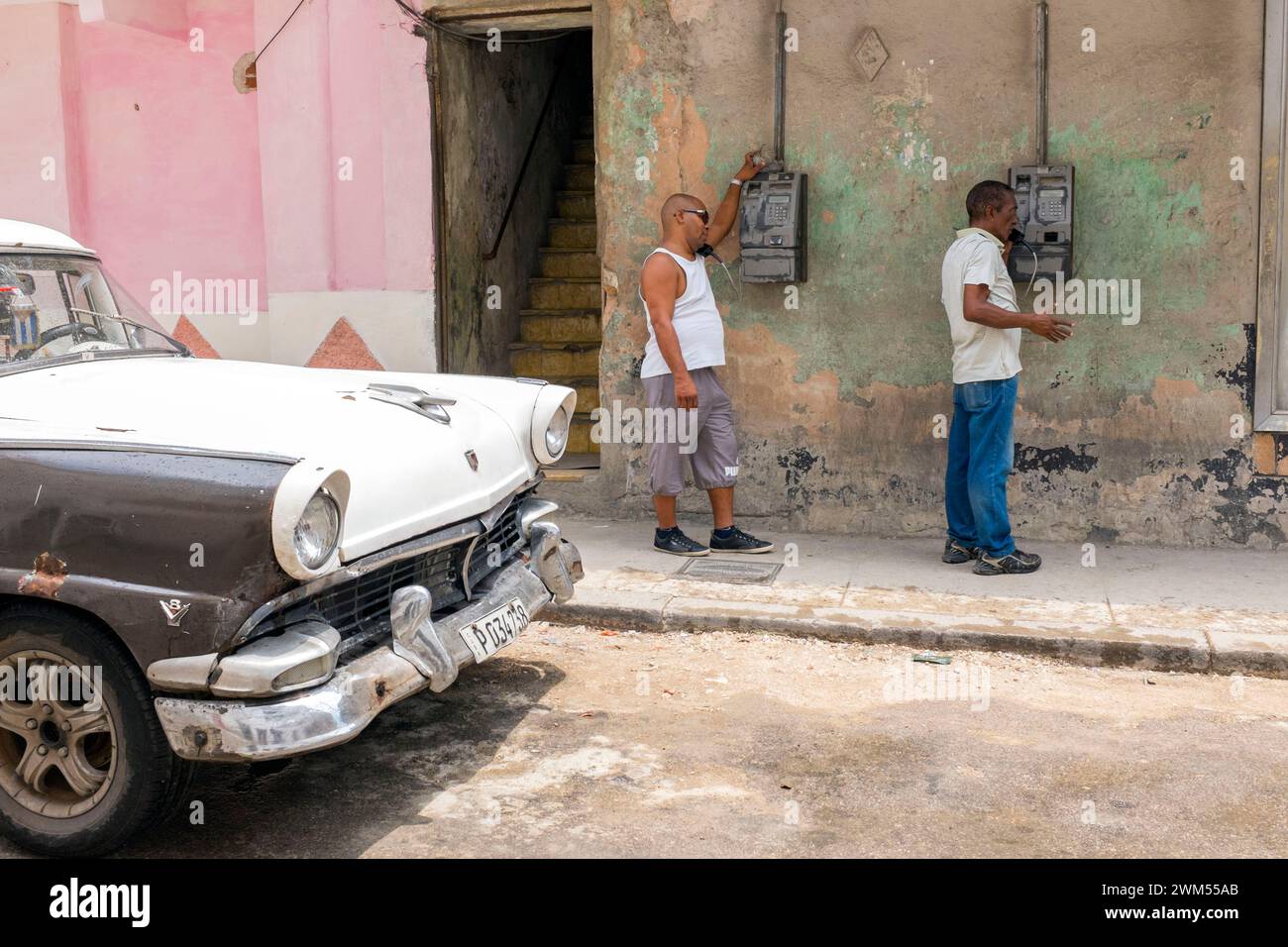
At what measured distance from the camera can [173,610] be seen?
3266 millimetres

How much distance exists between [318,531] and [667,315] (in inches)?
138

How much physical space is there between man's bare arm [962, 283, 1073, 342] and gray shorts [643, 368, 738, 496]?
1339 mm

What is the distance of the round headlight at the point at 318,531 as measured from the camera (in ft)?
10.9

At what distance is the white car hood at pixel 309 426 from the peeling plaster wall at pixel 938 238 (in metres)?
3.08

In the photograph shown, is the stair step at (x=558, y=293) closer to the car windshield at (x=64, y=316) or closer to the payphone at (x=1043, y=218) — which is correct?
the payphone at (x=1043, y=218)

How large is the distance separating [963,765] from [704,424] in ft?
9.97

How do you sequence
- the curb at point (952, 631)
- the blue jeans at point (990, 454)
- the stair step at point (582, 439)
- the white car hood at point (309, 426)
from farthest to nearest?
the stair step at point (582, 439) → the blue jeans at point (990, 454) → the curb at point (952, 631) → the white car hood at point (309, 426)

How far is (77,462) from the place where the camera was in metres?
3.37

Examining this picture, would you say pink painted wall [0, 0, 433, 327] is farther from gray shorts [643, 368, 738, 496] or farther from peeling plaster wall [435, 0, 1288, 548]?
gray shorts [643, 368, 738, 496]

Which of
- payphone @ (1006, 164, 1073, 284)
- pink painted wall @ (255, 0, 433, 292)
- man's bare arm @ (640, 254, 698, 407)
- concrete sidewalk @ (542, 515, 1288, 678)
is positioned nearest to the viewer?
concrete sidewalk @ (542, 515, 1288, 678)

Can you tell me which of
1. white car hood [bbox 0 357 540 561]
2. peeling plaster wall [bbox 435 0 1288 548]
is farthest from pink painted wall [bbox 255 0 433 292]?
white car hood [bbox 0 357 540 561]

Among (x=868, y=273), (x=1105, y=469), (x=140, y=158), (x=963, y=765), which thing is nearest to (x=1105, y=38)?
(x=868, y=273)

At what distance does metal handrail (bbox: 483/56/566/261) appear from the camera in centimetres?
923

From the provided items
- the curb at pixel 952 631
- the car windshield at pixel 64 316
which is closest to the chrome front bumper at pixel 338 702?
the car windshield at pixel 64 316
